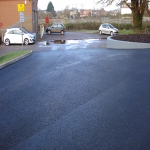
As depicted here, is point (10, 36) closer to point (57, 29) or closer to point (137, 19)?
point (137, 19)

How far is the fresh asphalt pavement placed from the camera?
4.68m

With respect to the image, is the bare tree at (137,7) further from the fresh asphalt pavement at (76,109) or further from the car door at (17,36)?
the fresh asphalt pavement at (76,109)

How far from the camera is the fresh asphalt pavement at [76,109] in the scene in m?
4.68

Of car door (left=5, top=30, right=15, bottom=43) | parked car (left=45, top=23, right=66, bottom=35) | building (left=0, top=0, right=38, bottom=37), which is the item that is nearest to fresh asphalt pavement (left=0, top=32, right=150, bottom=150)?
car door (left=5, top=30, right=15, bottom=43)

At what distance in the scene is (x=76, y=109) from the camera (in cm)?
634

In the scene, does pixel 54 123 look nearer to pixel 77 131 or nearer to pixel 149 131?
pixel 77 131

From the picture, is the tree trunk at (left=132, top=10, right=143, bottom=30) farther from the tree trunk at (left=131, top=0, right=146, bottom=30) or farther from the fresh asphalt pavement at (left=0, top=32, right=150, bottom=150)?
the fresh asphalt pavement at (left=0, top=32, right=150, bottom=150)

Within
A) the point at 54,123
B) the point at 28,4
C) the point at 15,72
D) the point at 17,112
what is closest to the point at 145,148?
the point at 54,123

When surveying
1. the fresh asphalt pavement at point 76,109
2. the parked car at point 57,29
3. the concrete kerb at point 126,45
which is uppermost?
the parked car at point 57,29

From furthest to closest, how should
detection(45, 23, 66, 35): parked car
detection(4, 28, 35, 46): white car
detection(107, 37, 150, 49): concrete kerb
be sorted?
detection(45, 23, 66, 35): parked car, detection(4, 28, 35, 46): white car, detection(107, 37, 150, 49): concrete kerb

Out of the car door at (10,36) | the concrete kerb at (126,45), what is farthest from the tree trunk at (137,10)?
the car door at (10,36)

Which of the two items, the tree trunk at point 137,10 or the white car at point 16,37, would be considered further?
the tree trunk at point 137,10

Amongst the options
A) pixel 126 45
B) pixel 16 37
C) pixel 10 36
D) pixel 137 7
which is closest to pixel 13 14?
pixel 10 36

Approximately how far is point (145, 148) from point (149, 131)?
0.69m
